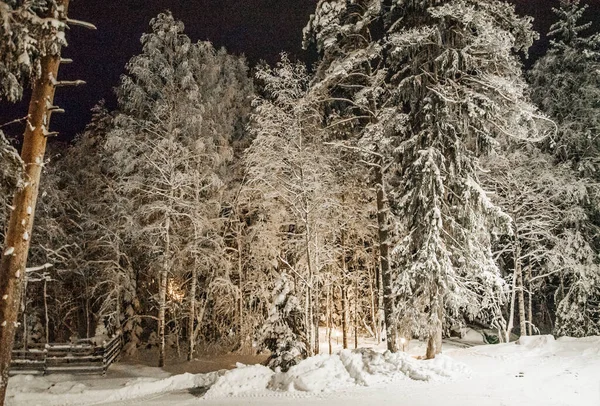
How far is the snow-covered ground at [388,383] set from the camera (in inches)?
390

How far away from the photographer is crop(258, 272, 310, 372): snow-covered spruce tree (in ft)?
52.6

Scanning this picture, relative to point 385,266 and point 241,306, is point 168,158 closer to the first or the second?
point 241,306

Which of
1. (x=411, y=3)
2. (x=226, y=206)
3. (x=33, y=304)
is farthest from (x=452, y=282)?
(x=33, y=304)

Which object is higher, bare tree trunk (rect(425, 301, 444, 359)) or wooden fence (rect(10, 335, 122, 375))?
bare tree trunk (rect(425, 301, 444, 359))

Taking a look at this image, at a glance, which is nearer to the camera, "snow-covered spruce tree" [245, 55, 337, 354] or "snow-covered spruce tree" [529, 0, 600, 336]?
"snow-covered spruce tree" [245, 55, 337, 354]

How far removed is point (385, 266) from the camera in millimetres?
15352

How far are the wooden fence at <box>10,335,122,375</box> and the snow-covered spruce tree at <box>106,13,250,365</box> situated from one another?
93.0 inches

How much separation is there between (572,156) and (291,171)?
1455 cm

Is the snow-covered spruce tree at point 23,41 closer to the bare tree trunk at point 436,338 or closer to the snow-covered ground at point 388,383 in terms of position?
the snow-covered ground at point 388,383

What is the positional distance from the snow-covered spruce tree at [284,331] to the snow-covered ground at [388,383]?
2.11m

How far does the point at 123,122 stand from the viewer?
70.5ft

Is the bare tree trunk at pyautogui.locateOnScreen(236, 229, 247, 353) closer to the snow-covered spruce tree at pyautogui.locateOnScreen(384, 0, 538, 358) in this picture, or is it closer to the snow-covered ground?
the snow-covered ground

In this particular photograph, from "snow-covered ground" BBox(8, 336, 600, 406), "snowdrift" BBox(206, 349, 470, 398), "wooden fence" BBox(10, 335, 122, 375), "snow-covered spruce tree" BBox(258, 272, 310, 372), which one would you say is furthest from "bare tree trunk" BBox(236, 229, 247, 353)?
"snowdrift" BBox(206, 349, 470, 398)

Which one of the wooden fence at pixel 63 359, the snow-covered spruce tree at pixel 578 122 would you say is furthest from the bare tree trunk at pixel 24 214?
the snow-covered spruce tree at pixel 578 122
